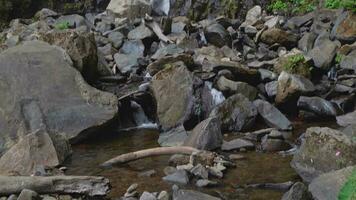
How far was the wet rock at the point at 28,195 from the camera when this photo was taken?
6.14 m

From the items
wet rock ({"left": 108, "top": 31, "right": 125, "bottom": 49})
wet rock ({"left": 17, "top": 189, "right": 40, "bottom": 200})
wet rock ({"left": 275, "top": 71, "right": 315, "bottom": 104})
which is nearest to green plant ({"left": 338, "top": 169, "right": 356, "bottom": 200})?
wet rock ({"left": 17, "top": 189, "right": 40, "bottom": 200})

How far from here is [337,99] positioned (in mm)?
11242

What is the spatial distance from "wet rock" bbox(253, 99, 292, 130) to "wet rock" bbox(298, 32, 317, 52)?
4.54 m

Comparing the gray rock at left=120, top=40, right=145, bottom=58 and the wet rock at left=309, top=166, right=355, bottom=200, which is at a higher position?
the gray rock at left=120, top=40, right=145, bottom=58

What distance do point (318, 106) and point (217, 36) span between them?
6255 mm

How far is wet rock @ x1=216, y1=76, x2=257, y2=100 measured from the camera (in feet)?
36.3

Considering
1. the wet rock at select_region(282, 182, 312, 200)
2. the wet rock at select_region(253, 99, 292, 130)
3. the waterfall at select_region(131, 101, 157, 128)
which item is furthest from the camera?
the waterfall at select_region(131, 101, 157, 128)

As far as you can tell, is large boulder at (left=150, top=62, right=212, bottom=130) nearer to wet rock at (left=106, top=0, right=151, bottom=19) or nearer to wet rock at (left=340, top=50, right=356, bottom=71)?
wet rock at (left=340, top=50, right=356, bottom=71)

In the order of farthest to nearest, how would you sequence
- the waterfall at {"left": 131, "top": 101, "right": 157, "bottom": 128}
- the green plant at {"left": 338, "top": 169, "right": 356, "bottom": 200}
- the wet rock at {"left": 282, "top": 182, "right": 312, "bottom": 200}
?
1. the waterfall at {"left": 131, "top": 101, "right": 157, "bottom": 128}
2. the wet rock at {"left": 282, "top": 182, "right": 312, "bottom": 200}
3. the green plant at {"left": 338, "top": 169, "right": 356, "bottom": 200}

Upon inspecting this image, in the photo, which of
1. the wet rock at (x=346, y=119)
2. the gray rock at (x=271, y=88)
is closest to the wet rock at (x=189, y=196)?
the wet rock at (x=346, y=119)

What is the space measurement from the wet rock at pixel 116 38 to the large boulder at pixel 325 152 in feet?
33.5

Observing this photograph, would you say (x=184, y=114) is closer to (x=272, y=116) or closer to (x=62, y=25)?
(x=272, y=116)

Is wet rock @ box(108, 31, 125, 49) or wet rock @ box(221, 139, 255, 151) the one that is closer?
wet rock @ box(221, 139, 255, 151)

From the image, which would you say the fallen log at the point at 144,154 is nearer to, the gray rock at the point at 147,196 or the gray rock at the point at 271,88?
the gray rock at the point at 147,196
